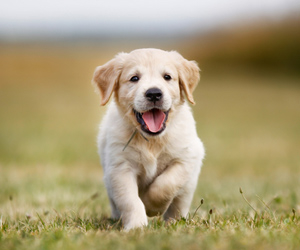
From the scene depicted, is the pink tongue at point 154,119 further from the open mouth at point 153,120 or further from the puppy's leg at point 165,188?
the puppy's leg at point 165,188

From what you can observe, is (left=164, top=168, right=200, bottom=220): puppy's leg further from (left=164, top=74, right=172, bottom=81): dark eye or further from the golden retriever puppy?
(left=164, top=74, right=172, bottom=81): dark eye

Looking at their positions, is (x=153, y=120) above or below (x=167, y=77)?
below

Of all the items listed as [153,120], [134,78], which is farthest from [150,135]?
[134,78]

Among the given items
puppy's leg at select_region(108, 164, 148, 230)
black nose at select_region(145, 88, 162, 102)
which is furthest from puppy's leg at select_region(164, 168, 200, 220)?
black nose at select_region(145, 88, 162, 102)

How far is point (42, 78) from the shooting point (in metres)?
28.4

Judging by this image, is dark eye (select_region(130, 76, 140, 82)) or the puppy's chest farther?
dark eye (select_region(130, 76, 140, 82))

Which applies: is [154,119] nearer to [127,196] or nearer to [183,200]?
[127,196]

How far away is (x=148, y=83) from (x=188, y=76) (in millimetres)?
480

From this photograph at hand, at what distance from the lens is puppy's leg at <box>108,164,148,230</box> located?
322cm

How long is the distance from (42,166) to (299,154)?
17.5ft

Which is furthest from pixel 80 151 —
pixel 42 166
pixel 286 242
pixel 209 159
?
pixel 286 242

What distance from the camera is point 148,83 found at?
354 centimetres

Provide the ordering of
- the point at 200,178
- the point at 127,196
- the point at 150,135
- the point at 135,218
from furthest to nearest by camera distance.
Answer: the point at 200,178 < the point at 150,135 < the point at 127,196 < the point at 135,218

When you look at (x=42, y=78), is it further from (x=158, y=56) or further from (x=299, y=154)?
(x=158, y=56)
